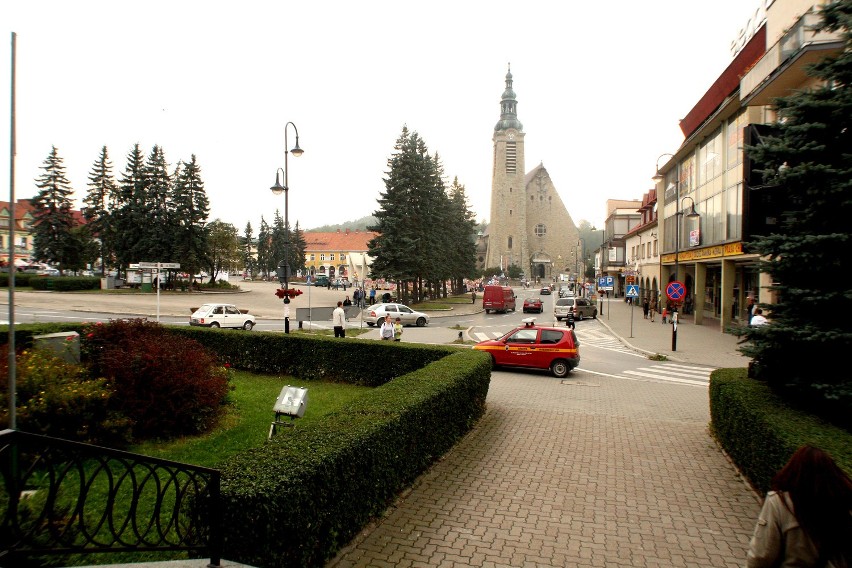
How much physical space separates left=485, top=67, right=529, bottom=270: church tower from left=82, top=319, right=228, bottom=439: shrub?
96.0 metres

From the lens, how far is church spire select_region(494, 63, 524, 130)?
10269cm

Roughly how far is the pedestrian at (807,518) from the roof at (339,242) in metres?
119

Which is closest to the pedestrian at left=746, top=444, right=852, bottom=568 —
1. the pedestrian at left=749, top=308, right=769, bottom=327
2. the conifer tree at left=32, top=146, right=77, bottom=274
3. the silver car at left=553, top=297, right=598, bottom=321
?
the pedestrian at left=749, top=308, right=769, bottom=327

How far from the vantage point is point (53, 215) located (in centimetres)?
5538

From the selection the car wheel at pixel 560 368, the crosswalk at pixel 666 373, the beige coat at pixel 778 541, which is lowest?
the crosswalk at pixel 666 373

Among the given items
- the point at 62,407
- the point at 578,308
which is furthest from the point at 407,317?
the point at 62,407

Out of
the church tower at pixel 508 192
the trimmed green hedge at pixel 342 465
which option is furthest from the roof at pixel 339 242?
the trimmed green hedge at pixel 342 465

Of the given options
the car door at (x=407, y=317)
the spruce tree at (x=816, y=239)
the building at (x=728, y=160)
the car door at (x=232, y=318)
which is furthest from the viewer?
the car door at (x=407, y=317)

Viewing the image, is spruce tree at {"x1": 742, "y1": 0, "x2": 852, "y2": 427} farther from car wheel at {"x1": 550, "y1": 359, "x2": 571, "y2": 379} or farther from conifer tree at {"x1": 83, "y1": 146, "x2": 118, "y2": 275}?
conifer tree at {"x1": 83, "y1": 146, "x2": 118, "y2": 275}

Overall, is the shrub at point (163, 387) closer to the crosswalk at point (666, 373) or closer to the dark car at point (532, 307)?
the crosswalk at point (666, 373)

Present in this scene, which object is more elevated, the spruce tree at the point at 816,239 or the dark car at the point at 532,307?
the spruce tree at the point at 816,239

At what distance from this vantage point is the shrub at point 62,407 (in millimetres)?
7105

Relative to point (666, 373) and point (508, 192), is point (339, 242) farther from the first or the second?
point (666, 373)

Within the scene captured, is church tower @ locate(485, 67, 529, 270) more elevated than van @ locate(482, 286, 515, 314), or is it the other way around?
church tower @ locate(485, 67, 529, 270)
